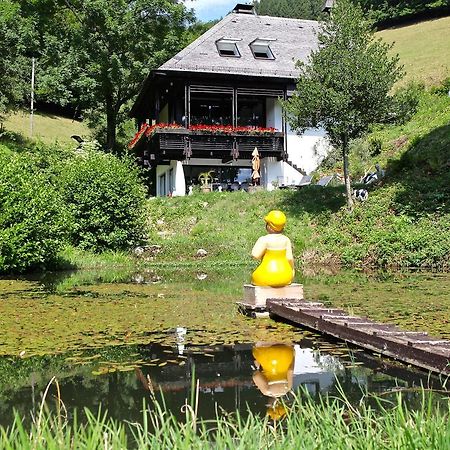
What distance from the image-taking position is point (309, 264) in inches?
893

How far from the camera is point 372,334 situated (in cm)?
718

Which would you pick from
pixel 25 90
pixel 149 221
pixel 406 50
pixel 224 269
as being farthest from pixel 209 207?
pixel 406 50

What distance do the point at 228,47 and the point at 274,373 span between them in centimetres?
3039

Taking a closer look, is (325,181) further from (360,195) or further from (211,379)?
(211,379)

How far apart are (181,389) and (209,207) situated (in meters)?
22.3

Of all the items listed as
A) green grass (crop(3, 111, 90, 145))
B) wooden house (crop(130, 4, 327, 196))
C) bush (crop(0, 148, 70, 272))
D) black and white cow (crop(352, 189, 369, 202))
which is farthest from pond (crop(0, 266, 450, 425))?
green grass (crop(3, 111, 90, 145))

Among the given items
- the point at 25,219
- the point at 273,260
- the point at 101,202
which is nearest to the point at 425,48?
the point at 101,202

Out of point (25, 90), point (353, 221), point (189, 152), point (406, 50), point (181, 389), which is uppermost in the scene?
point (406, 50)

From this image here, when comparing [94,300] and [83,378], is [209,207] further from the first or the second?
[83,378]

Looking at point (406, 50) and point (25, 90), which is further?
point (406, 50)

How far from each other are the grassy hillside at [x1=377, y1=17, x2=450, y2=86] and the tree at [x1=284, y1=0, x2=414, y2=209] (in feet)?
66.6

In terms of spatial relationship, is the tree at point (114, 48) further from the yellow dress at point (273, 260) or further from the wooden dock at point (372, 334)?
the wooden dock at point (372, 334)

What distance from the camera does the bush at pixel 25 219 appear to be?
1831cm

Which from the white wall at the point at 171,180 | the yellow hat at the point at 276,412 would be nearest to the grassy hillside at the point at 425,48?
the white wall at the point at 171,180
